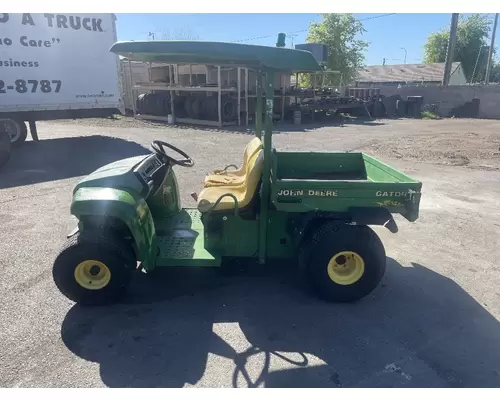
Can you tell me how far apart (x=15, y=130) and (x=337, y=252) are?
1066 cm

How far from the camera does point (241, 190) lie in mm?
4176

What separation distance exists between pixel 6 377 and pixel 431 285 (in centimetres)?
371

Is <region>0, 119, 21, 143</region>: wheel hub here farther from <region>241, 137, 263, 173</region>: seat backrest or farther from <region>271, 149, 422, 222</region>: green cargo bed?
<region>271, 149, 422, 222</region>: green cargo bed

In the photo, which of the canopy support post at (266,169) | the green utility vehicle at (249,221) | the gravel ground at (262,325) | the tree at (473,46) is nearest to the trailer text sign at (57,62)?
the gravel ground at (262,325)

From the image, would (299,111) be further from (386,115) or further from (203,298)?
(203,298)

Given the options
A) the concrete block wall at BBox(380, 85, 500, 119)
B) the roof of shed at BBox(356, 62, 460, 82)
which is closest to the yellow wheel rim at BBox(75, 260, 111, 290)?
the concrete block wall at BBox(380, 85, 500, 119)

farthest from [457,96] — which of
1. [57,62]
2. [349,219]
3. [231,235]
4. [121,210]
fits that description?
[121,210]

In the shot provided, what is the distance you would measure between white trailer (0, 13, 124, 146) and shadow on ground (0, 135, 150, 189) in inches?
32.0

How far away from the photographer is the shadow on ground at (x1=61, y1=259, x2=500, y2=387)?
2779mm

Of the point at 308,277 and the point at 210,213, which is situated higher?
the point at 210,213

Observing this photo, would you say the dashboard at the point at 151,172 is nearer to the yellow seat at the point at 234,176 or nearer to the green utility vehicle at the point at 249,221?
the green utility vehicle at the point at 249,221

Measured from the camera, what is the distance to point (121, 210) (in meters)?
3.31

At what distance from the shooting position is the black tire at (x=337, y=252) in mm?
3539

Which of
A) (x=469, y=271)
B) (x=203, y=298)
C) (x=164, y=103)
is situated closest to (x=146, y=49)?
(x=203, y=298)
